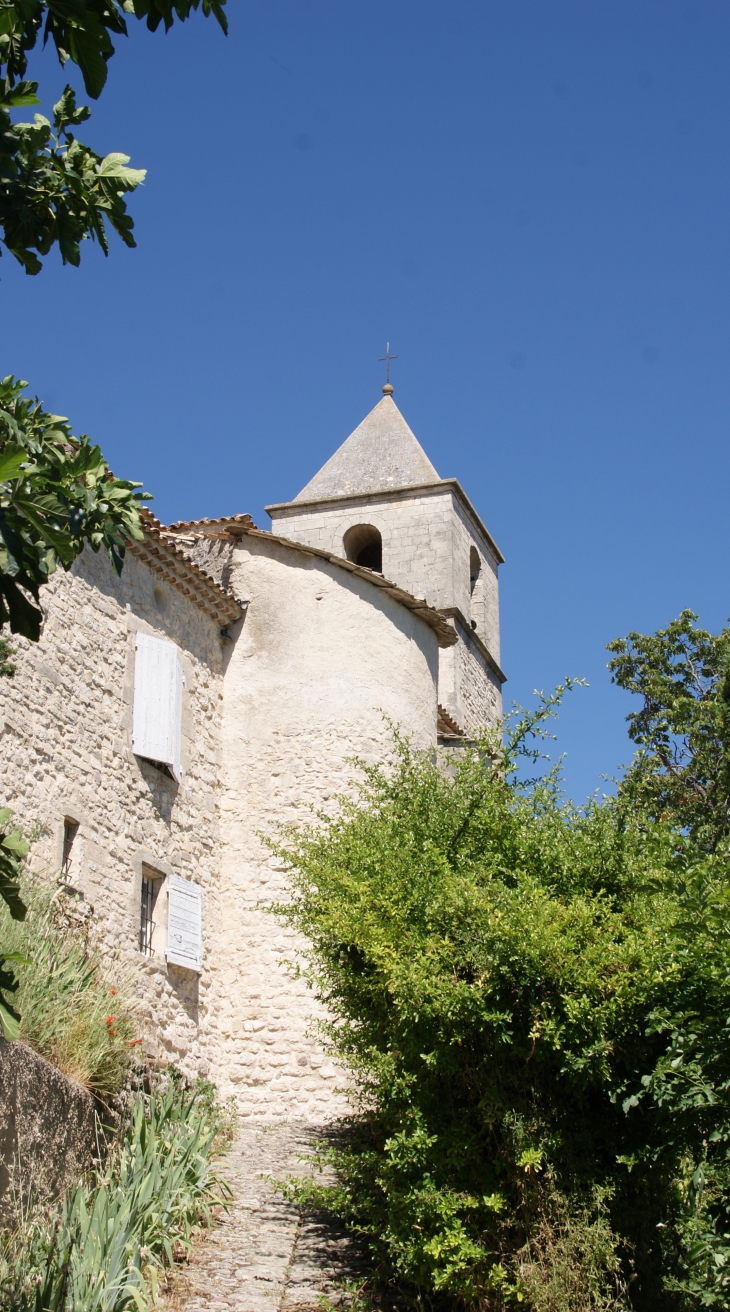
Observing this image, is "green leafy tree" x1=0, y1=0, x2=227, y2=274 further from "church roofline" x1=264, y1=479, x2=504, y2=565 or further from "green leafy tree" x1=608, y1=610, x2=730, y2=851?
"church roofline" x1=264, y1=479, x2=504, y2=565

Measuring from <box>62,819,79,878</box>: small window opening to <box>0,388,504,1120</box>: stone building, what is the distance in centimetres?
2

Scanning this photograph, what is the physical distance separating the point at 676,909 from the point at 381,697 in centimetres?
786

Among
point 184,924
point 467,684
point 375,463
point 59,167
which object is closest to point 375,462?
point 375,463

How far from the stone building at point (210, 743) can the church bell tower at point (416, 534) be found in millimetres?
6807

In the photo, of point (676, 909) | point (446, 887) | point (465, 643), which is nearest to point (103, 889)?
point (446, 887)

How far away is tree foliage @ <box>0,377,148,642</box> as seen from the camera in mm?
4348

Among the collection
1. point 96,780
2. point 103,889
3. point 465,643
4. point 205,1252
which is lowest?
point 205,1252

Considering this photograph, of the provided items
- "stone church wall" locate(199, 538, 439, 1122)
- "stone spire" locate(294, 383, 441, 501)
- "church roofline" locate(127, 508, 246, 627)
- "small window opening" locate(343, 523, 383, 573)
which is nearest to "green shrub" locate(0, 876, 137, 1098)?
"stone church wall" locate(199, 538, 439, 1122)

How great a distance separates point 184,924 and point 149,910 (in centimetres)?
48

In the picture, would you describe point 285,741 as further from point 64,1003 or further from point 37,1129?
point 37,1129

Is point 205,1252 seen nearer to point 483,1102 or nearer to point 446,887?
point 483,1102

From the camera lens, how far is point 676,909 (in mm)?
7801

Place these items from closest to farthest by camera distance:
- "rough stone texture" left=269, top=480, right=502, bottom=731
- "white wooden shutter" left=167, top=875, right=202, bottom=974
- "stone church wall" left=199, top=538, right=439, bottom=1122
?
"white wooden shutter" left=167, top=875, right=202, bottom=974
"stone church wall" left=199, top=538, right=439, bottom=1122
"rough stone texture" left=269, top=480, right=502, bottom=731

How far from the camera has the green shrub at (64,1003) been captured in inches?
335
